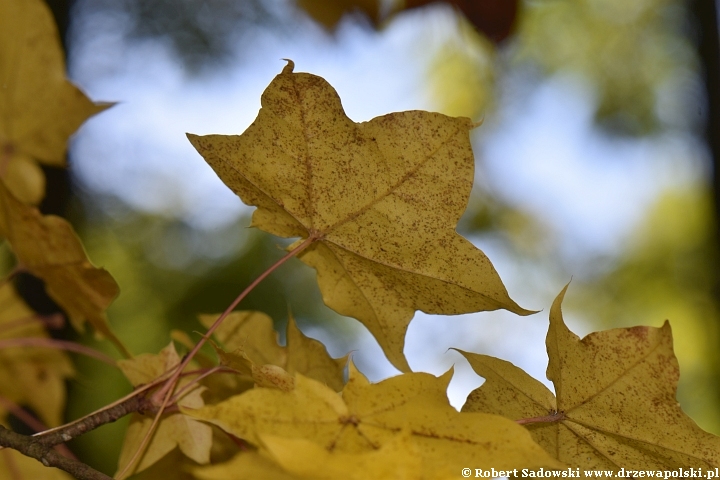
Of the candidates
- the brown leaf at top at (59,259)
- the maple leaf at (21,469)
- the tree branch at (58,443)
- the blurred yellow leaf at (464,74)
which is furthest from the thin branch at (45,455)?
the blurred yellow leaf at (464,74)

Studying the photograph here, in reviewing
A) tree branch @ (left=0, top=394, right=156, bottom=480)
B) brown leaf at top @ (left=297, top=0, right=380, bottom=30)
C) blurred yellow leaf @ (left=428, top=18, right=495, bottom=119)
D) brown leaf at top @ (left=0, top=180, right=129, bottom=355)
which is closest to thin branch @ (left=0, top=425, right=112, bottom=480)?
tree branch @ (left=0, top=394, right=156, bottom=480)

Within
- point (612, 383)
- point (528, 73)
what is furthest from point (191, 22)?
point (612, 383)

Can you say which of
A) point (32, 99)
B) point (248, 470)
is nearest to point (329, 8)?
point (32, 99)

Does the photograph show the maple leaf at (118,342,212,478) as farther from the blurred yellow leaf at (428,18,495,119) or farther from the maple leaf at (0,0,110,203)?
the blurred yellow leaf at (428,18,495,119)

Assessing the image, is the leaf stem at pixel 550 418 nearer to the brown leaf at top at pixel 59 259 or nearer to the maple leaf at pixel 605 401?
the maple leaf at pixel 605 401

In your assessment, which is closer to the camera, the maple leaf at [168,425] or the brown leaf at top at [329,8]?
the maple leaf at [168,425]

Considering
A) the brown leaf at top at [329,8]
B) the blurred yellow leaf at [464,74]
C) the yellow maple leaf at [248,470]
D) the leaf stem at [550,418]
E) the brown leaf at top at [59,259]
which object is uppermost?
the blurred yellow leaf at [464,74]

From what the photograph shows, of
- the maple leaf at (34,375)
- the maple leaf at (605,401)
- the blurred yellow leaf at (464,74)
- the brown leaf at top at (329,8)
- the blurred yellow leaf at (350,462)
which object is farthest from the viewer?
the blurred yellow leaf at (464,74)

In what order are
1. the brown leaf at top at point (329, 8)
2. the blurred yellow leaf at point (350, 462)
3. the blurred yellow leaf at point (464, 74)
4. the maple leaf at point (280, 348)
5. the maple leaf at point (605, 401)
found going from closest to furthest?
the blurred yellow leaf at point (350, 462) < the maple leaf at point (605, 401) < the maple leaf at point (280, 348) < the brown leaf at top at point (329, 8) < the blurred yellow leaf at point (464, 74)
